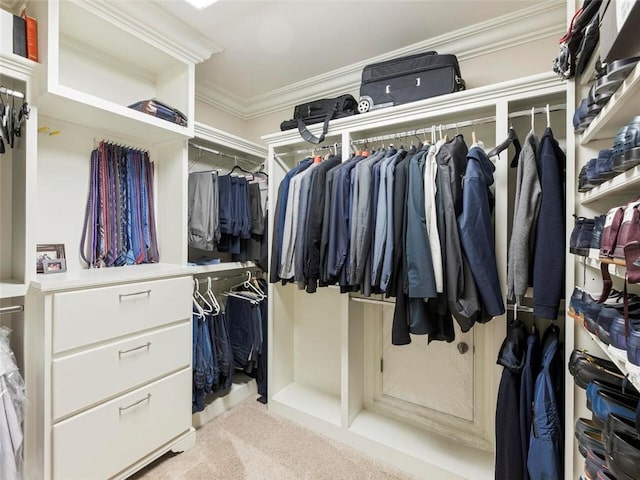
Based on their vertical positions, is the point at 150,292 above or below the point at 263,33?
below

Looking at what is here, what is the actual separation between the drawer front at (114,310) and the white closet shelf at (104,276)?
34mm

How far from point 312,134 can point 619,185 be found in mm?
1540

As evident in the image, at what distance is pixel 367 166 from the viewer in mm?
1557

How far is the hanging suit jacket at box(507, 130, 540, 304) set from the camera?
1221 millimetres

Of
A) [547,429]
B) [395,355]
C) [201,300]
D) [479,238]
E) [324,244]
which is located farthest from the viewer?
[201,300]

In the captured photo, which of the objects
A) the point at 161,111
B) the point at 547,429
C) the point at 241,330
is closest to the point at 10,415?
the point at 241,330

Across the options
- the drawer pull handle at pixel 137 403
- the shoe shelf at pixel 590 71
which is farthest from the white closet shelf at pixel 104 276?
the shoe shelf at pixel 590 71

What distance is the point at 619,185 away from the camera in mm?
761

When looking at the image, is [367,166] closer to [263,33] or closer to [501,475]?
[263,33]

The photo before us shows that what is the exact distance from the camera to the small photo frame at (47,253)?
1481 mm

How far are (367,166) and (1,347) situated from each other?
Result: 1788 mm

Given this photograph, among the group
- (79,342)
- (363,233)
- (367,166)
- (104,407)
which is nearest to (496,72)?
(367,166)

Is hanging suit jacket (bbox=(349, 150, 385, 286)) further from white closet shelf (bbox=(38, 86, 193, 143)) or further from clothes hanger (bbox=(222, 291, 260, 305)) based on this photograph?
white closet shelf (bbox=(38, 86, 193, 143))

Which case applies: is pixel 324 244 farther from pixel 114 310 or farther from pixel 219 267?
pixel 114 310
